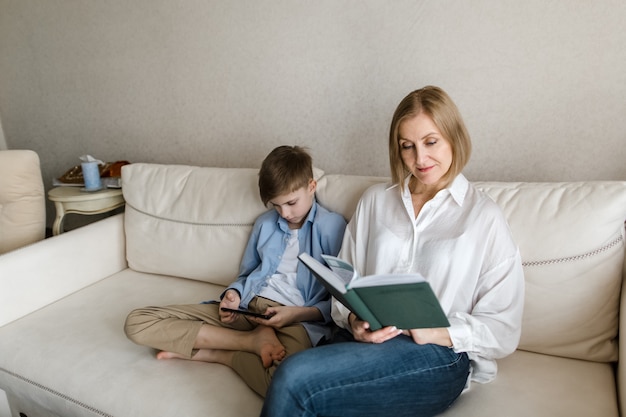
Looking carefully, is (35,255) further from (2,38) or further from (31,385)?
(2,38)

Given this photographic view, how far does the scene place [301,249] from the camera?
5.41ft

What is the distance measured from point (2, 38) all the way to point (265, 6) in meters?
1.89

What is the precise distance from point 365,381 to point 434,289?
0.32 m

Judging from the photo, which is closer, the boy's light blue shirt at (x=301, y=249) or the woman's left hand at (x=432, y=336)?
the woman's left hand at (x=432, y=336)

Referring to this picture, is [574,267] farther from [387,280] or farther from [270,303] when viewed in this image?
[270,303]

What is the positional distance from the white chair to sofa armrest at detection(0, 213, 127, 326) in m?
0.36

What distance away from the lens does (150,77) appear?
7.82 feet

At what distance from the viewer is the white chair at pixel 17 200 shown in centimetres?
213

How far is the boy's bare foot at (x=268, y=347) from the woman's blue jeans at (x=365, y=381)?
0.27 m

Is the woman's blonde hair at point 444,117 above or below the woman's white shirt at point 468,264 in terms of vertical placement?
above

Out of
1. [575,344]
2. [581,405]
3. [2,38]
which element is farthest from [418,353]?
[2,38]

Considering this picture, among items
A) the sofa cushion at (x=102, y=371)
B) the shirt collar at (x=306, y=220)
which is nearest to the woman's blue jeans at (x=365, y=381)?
the sofa cushion at (x=102, y=371)

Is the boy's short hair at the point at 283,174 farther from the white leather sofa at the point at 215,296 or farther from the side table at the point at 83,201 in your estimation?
the side table at the point at 83,201

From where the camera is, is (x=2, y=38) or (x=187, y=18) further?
(x=2, y=38)
